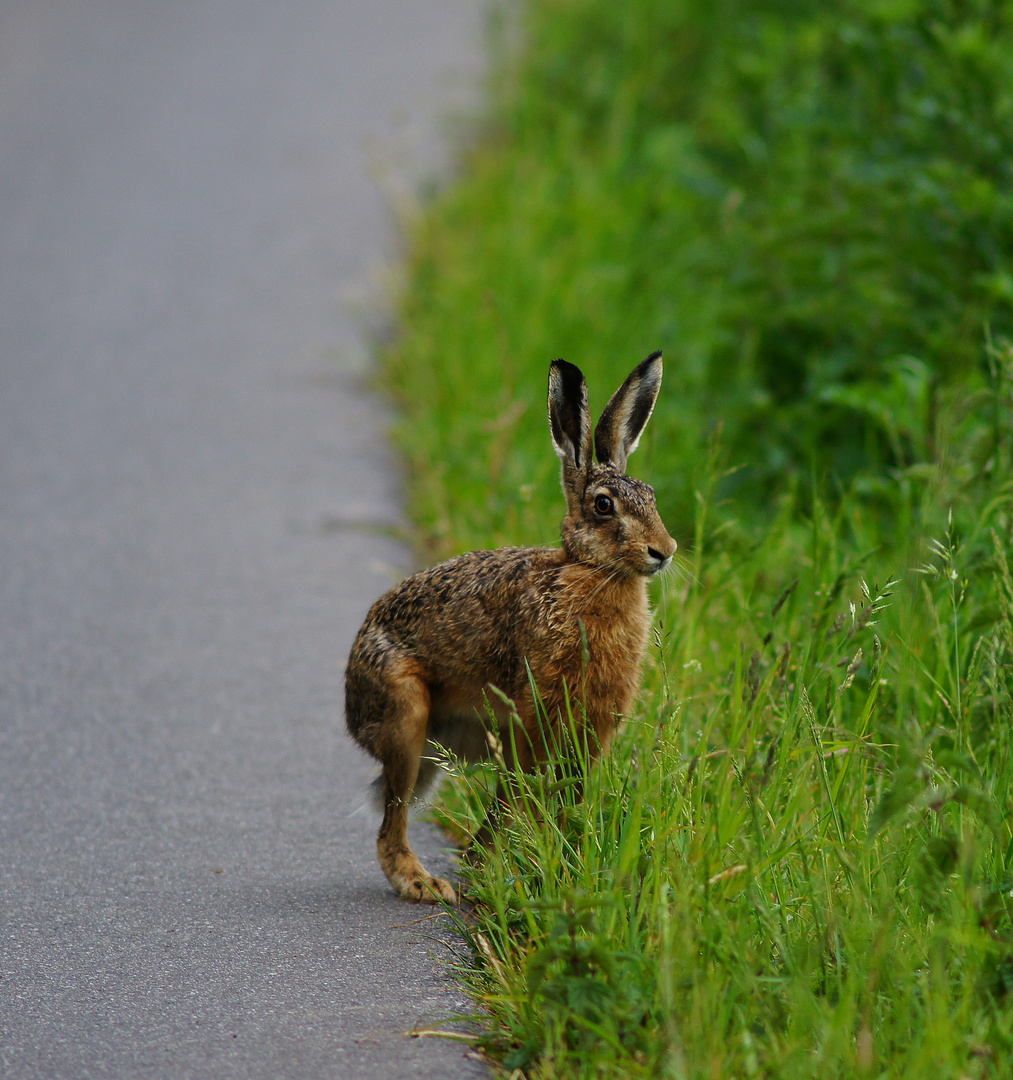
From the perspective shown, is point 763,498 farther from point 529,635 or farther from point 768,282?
point 529,635

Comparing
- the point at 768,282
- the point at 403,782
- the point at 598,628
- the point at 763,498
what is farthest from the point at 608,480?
the point at 768,282

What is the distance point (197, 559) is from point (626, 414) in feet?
8.64

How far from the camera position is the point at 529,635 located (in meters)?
3.94

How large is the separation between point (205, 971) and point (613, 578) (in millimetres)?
1423

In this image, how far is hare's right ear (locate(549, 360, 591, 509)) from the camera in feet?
13.2

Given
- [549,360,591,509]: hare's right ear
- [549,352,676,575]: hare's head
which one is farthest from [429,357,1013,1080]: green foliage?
[549,360,591,509]: hare's right ear

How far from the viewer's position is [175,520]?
257 inches

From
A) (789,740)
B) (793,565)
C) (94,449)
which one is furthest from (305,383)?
(789,740)

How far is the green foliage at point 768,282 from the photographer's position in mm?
6199

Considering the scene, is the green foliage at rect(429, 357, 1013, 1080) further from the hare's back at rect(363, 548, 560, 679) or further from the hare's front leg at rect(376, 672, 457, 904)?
the hare's back at rect(363, 548, 560, 679)

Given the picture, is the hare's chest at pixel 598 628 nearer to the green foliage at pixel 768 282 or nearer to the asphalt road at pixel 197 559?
the asphalt road at pixel 197 559

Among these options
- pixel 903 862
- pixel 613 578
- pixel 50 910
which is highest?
pixel 613 578

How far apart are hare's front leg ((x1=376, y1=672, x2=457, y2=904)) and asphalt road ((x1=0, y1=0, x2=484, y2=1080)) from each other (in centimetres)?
9

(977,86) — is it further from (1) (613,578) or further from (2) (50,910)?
(2) (50,910)
